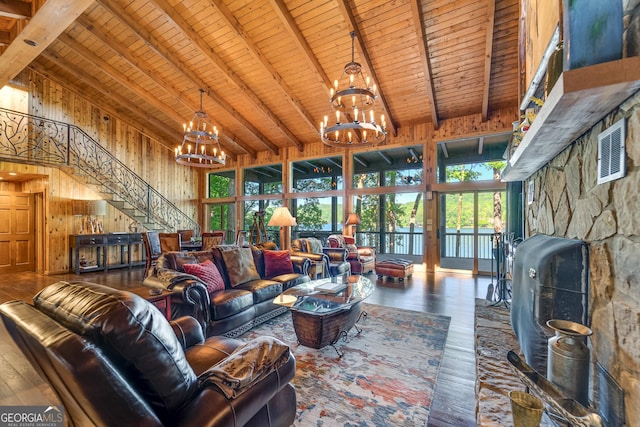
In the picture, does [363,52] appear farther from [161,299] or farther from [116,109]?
[116,109]

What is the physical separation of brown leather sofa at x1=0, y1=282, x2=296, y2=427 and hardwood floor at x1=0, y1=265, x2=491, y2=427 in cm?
135

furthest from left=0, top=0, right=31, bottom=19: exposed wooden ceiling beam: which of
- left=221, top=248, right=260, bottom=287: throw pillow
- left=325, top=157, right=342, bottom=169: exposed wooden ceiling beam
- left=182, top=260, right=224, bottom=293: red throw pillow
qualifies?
left=325, top=157, right=342, bottom=169: exposed wooden ceiling beam

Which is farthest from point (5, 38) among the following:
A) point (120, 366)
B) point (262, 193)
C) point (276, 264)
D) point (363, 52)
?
point (262, 193)

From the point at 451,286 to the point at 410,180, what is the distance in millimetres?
3035

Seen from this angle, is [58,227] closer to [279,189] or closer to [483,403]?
[279,189]

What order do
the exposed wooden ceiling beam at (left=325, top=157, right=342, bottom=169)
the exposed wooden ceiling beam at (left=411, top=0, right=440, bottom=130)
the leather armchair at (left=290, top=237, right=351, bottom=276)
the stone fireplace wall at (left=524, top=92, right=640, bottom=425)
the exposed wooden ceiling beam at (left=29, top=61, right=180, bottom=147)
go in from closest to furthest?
the stone fireplace wall at (left=524, top=92, right=640, bottom=425), the exposed wooden ceiling beam at (left=411, top=0, right=440, bottom=130), the leather armchair at (left=290, top=237, right=351, bottom=276), the exposed wooden ceiling beam at (left=29, top=61, right=180, bottom=147), the exposed wooden ceiling beam at (left=325, top=157, right=342, bottom=169)

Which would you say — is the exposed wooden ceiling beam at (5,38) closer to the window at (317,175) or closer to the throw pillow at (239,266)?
the throw pillow at (239,266)

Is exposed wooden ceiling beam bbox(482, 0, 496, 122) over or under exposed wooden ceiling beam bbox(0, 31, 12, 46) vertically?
over

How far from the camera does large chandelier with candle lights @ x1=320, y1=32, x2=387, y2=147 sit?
150 inches

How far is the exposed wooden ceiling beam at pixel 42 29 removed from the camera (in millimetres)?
2595

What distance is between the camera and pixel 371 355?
2.64m

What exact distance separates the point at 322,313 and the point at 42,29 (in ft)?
13.0

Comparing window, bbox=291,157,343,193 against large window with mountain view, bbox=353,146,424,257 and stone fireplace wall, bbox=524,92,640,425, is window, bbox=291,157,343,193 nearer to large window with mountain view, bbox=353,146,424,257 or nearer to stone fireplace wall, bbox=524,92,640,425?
large window with mountain view, bbox=353,146,424,257

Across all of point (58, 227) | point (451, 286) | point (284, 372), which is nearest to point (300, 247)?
point (451, 286)
